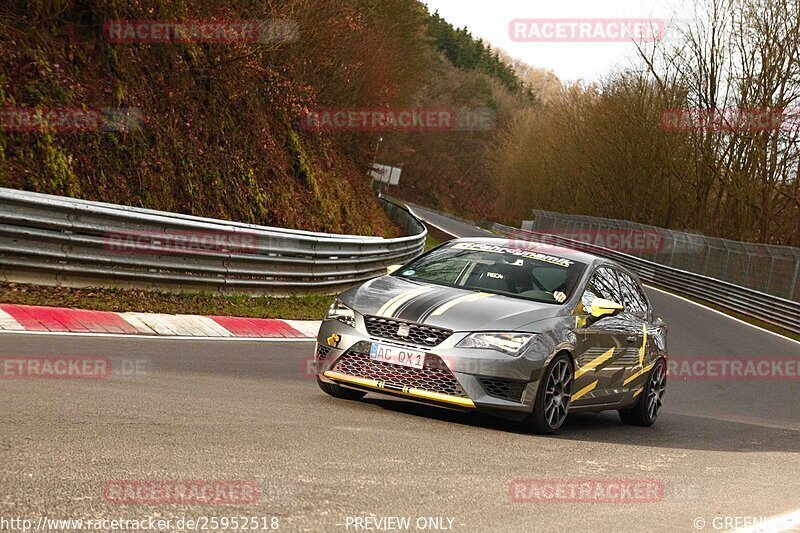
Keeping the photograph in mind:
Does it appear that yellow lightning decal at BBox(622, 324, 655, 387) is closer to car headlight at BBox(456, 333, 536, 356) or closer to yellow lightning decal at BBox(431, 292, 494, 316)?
yellow lightning decal at BBox(431, 292, 494, 316)

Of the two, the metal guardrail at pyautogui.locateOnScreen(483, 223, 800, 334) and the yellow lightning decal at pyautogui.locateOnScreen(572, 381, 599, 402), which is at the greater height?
the yellow lightning decal at pyautogui.locateOnScreen(572, 381, 599, 402)

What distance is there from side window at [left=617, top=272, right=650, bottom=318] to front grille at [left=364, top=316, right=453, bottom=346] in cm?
272

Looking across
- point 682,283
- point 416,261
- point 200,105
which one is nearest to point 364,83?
point 682,283

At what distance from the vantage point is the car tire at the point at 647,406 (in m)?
10.1

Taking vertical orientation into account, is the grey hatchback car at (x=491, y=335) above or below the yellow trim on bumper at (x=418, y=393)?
above

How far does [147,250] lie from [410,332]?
23.3ft

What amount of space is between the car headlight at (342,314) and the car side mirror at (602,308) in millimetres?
2006

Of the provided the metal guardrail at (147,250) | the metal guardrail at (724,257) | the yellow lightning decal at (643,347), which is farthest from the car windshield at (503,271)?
the metal guardrail at (724,257)

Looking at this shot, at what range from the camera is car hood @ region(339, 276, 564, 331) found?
776 centimetres
